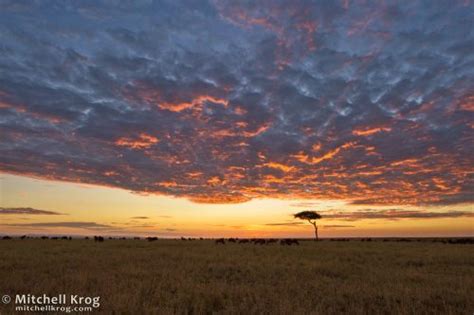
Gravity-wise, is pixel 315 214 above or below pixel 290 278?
above

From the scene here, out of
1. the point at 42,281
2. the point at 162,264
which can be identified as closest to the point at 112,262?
the point at 162,264

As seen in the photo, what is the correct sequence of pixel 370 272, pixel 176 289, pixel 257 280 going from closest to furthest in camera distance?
1. pixel 176 289
2. pixel 257 280
3. pixel 370 272

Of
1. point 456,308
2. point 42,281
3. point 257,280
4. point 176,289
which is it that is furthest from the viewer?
point 257,280

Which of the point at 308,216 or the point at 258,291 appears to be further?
the point at 308,216

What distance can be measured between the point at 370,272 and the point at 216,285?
8410 mm

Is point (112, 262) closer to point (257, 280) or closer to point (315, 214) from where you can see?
point (257, 280)

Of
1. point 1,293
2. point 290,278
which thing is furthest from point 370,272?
point 1,293

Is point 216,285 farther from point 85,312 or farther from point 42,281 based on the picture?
point 42,281

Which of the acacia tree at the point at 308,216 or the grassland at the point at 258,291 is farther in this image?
the acacia tree at the point at 308,216

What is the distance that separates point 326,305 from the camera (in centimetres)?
1033

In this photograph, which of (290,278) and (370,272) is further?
(370,272)

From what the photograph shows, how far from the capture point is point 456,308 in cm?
982

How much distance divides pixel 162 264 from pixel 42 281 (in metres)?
7.44

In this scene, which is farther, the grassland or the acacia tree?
the acacia tree
